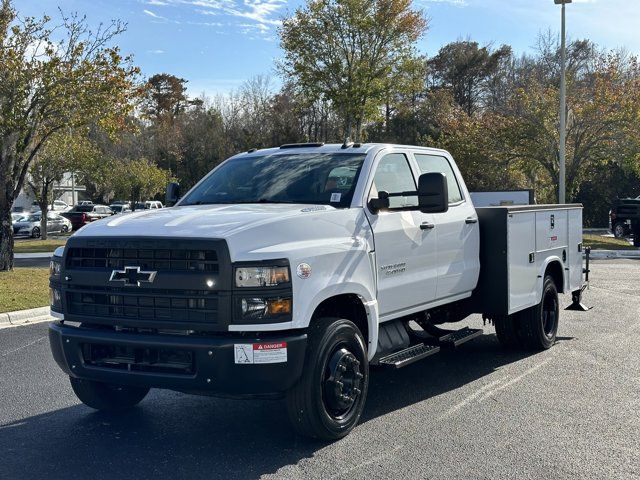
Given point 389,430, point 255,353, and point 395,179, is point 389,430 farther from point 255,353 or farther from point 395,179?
point 395,179

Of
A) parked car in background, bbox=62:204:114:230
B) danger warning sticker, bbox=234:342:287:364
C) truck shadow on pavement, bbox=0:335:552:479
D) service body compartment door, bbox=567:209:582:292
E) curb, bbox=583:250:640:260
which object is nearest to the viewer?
danger warning sticker, bbox=234:342:287:364

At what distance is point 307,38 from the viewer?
99.3 ft

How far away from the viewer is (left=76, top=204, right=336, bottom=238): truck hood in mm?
4734

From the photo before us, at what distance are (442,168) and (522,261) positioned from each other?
1.34m

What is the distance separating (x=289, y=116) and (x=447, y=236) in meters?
44.9

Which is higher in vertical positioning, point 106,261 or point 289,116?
point 289,116

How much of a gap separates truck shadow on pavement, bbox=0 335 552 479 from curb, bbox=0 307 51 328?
16.7 feet

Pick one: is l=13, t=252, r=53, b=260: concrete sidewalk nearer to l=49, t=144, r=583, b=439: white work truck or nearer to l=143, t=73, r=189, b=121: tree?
l=49, t=144, r=583, b=439: white work truck

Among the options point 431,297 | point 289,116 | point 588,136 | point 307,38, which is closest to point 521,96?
point 588,136

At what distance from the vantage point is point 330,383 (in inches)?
195

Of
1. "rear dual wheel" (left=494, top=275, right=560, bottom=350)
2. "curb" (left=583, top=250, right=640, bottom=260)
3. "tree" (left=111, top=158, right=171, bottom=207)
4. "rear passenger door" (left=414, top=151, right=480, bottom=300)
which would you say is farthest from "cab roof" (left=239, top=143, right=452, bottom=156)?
"tree" (left=111, top=158, right=171, bottom=207)

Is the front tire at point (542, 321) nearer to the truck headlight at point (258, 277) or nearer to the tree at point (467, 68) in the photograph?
the truck headlight at point (258, 277)

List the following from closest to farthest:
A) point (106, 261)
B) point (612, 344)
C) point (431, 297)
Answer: point (106, 261), point (431, 297), point (612, 344)

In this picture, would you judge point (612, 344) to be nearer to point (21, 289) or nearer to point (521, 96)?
point (21, 289)
